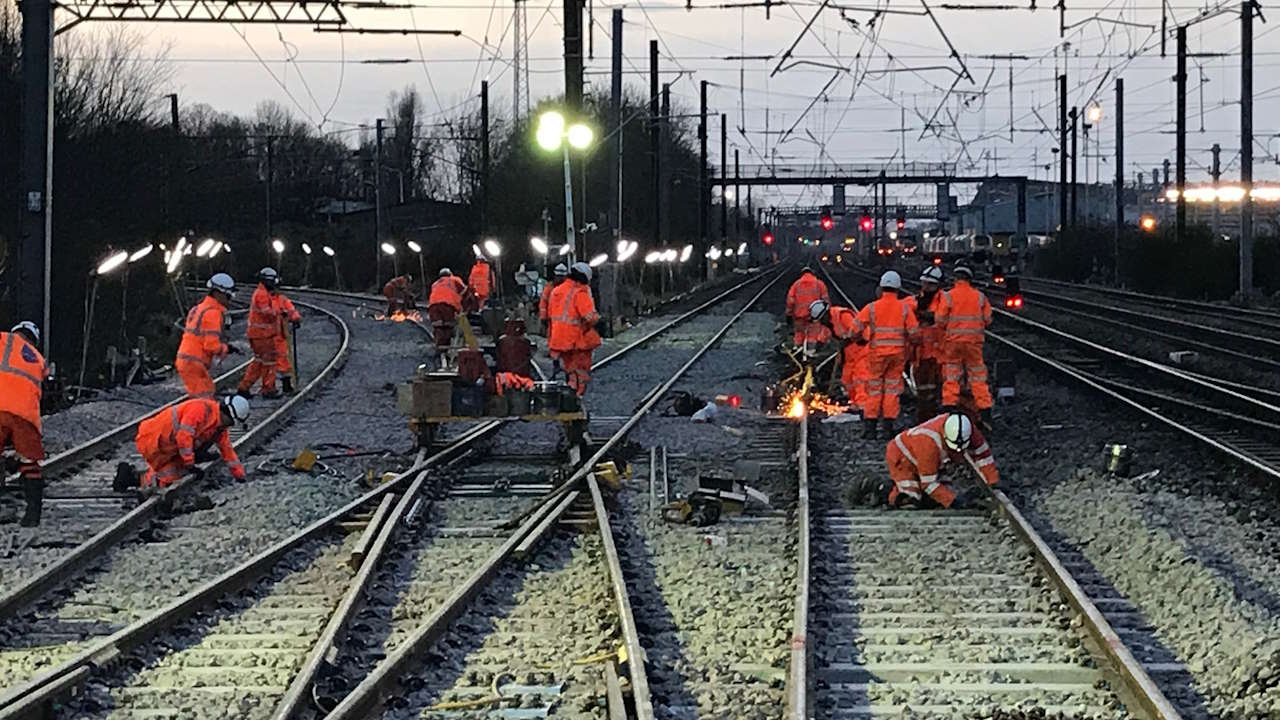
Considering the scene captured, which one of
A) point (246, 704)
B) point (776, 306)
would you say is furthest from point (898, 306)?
point (776, 306)

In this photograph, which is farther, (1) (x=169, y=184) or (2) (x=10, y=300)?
(1) (x=169, y=184)

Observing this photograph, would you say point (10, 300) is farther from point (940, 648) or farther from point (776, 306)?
point (776, 306)

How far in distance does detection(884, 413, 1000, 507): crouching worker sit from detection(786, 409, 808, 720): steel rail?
2.45 feet

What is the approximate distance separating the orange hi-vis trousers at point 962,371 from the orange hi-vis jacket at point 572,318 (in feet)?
11.8

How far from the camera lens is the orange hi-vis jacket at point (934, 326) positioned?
1639 centimetres

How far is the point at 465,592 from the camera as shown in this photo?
9.13m

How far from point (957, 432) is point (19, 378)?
6.95 metres

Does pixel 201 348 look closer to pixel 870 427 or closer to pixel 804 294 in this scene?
pixel 870 427

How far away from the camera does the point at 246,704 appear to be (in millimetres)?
7328

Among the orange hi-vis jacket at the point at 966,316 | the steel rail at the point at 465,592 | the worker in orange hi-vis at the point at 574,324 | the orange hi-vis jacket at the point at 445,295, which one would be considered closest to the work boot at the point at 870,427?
the orange hi-vis jacket at the point at 966,316

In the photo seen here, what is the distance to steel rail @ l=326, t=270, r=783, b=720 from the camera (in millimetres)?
7078

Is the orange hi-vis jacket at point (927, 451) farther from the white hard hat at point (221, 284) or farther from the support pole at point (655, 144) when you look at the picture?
the support pole at point (655, 144)

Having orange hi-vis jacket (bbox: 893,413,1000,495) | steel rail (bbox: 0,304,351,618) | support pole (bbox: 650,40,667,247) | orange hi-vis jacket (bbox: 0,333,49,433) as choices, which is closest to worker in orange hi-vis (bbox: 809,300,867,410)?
orange hi-vis jacket (bbox: 893,413,1000,495)

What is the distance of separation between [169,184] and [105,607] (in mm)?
31466
